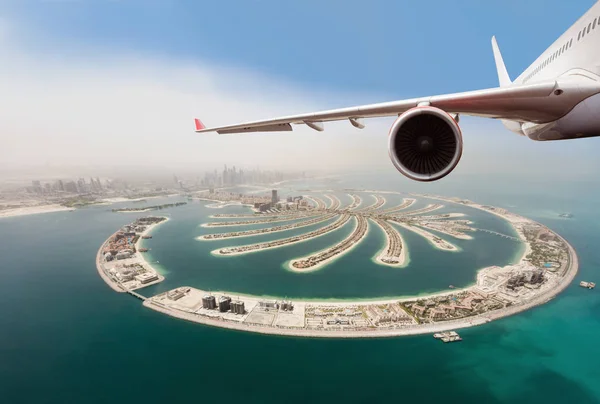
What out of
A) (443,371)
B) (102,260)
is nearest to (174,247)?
(102,260)

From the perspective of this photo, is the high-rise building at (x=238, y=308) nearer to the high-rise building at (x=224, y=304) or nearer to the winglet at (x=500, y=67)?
the high-rise building at (x=224, y=304)

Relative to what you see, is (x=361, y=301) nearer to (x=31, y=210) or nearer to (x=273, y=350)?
(x=273, y=350)

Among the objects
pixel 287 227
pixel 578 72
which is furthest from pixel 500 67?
pixel 287 227

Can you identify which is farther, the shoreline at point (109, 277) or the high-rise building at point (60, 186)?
the high-rise building at point (60, 186)

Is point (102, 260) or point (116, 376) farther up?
point (102, 260)

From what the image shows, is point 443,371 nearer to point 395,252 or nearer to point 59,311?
point 395,252

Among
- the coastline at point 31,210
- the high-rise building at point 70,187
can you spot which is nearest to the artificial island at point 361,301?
the coastline at point 31,210
